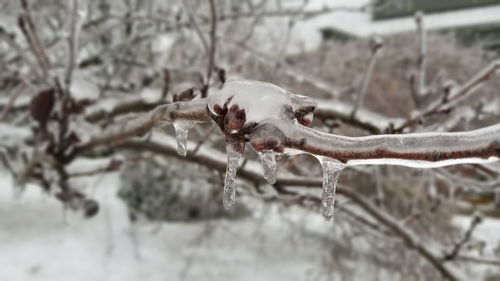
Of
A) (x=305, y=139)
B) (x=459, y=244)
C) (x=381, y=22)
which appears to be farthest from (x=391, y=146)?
(x=381, y=22)

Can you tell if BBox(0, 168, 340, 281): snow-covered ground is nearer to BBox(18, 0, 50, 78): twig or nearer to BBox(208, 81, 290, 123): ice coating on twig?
BBox(18, 0, 50, 78): twig

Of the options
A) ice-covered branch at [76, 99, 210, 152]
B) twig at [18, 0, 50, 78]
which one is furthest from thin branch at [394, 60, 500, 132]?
twig at [18, 0, 50, 78]

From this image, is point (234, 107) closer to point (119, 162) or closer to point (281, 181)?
point (281, 181)

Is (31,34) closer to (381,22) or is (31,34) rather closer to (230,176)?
(230,176)

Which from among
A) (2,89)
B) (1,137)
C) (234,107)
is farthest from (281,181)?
(2,89)

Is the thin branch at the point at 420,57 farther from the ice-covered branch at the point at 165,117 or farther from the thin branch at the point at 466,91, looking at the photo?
the ice-covered branch at the point at 165,117

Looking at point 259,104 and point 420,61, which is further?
point 420,61

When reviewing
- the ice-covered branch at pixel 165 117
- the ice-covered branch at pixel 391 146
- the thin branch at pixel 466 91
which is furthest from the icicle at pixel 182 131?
the thin branch at pixel 466 91

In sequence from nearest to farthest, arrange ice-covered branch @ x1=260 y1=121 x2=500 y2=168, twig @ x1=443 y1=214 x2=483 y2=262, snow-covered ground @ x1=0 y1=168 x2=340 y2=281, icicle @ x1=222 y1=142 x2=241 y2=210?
ice-covered branch @ x1=260 y1=121 x2=500 y2=168 < icicle @ x1=222 y1=142 x2=241 y2=210 < twig @ x1=443 y1=214 x2=483 y2=262 < snow-covered ground @ x1=0 y1=168 x2=340 y2=281

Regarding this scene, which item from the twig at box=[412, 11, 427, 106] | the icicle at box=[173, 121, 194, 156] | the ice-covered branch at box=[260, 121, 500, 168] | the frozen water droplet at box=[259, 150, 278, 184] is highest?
the ice-covered branch at box=[260, 121, 500, 168]
